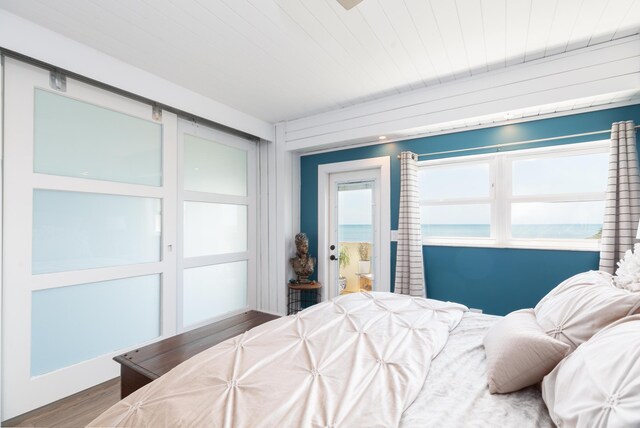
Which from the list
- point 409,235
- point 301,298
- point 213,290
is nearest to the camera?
point 409,235

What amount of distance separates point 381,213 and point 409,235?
1.59 ft

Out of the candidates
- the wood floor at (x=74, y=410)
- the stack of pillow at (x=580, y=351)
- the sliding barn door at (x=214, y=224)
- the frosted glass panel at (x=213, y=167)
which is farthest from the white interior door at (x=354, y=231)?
the wood floor at (x=74, y=410)

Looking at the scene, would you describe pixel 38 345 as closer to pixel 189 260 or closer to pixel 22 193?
pixel 22 193

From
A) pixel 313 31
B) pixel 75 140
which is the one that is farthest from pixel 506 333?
pixel 75 140

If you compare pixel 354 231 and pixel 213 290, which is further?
pixel 354 231

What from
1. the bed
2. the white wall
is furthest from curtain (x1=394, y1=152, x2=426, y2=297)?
the white wall

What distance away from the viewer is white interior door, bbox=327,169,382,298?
3.67 metres

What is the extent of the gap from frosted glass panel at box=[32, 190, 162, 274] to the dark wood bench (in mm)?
999

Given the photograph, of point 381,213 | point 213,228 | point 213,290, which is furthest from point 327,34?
point 213,290

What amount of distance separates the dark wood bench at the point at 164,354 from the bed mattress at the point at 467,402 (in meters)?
1.30

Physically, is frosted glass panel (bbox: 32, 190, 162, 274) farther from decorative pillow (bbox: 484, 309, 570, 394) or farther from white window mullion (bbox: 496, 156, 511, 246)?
white window mullion (bbox: 496, 156, 511, 246)

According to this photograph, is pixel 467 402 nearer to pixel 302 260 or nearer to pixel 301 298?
pixel 302 260

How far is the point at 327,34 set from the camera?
2.12 m

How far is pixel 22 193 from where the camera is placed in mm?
2049
